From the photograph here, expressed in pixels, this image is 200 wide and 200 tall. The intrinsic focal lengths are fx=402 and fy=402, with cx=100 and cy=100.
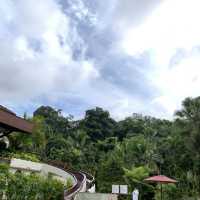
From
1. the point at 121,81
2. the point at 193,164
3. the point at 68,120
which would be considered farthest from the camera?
the point at 68,120

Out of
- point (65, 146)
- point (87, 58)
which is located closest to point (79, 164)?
point (65, 146)

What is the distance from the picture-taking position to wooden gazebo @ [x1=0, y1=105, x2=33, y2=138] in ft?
60.4

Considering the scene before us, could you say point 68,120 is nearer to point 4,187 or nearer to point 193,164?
point 193,164

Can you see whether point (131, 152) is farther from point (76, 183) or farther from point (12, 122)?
point (12, 122)

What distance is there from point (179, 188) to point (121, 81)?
744 centimetres

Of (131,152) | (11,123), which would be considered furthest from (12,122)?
(131,152)

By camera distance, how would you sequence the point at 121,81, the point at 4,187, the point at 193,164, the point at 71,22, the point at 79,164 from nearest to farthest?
1. the point at 4,187
2. the point at 71,22
3. the point at 121,81
4. the point at 193,164
5. the point at 79,164

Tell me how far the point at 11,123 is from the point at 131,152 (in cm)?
1918

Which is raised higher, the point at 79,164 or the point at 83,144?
the point at 83,144

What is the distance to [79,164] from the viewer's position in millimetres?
39375

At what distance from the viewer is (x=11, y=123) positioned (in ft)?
62.8

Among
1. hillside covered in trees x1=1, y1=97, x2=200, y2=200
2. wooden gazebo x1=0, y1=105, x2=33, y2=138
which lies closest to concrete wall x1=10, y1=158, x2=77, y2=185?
hillside covered in trees x1=1, y1=97, x2=200, y2=200

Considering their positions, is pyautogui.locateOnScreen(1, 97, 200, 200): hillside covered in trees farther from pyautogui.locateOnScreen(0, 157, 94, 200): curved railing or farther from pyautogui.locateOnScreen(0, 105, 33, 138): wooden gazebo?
pyautogui.locateOnScreen(0, 157, 94, 200): curved railing

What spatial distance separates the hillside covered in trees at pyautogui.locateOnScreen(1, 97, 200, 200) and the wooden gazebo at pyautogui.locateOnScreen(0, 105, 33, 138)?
1375 millimetres
